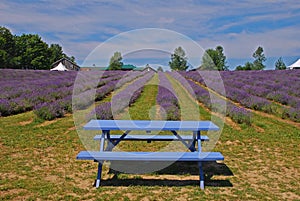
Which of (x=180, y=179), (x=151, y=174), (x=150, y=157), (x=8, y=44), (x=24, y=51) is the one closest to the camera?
(x=150, y=157)

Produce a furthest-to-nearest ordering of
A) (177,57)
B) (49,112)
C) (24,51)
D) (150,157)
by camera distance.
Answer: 1. (24,51)
2. (177,57)
3. (49,112)
4. (150,157)

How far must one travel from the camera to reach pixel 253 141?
6887 millimetres

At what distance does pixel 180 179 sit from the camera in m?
4.67

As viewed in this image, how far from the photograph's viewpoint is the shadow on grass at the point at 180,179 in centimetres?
446

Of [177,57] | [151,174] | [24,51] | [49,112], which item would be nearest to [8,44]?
[24,51]

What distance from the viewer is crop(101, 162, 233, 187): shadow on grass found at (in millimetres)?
4461

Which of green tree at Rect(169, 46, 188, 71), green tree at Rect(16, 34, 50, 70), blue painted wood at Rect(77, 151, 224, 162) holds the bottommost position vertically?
blue painted wood at Rect(77, 151, 224, 162)

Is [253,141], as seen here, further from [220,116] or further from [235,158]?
[220,116]

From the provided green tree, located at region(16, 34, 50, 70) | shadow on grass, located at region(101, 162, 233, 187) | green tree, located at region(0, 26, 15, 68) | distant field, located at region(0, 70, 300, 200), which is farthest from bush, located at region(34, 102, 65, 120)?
green tree, located at region(16, 34, 50, 70)

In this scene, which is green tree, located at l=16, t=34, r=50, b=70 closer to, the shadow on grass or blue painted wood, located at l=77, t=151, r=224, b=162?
the shadow on grass

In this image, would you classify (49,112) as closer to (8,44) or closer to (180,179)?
(180,179)

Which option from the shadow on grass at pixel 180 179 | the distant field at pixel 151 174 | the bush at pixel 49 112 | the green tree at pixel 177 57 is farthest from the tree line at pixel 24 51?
the shadow on grass at pixel 180 179

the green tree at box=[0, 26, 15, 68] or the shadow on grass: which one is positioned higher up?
the green tree at box=[0, 26, 15, 68]

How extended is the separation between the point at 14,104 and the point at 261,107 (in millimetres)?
9182
